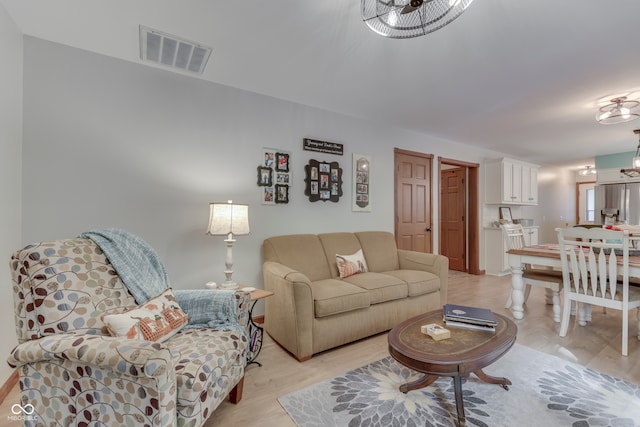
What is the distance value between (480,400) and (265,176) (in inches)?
98.6

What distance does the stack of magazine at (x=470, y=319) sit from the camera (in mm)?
1728

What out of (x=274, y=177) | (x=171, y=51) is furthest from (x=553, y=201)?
(x=171, y=51)

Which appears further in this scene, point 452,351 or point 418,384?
point 418,384

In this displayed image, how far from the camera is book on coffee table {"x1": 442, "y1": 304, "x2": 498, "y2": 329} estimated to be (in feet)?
5.70

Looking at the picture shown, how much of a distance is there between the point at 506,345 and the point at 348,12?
215cm

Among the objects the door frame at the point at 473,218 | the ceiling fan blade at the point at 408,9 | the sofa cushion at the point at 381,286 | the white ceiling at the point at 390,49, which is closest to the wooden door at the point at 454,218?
the door frame at the point at 473,218

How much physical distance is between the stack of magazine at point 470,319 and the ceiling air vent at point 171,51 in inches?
102

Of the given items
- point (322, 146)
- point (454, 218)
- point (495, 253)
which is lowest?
point (495, 253)

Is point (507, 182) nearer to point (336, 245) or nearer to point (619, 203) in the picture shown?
point (619, 203)

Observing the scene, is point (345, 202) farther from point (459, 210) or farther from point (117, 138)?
point (459, 210)

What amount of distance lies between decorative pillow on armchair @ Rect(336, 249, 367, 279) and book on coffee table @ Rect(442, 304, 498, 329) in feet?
3.69

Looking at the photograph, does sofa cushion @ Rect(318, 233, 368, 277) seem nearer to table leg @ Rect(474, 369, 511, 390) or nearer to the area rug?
the area rug

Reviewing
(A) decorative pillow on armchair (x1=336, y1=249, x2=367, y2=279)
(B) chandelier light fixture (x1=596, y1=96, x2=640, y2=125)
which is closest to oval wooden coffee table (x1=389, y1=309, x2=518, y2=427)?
(A) decorative pillow on armchair (x1=336, y1=249, x2=367, y2=279)

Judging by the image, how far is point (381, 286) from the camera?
2549mm
